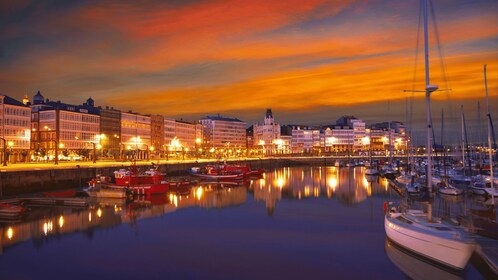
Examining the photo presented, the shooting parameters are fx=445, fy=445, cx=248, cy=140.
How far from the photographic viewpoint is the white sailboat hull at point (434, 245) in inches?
803

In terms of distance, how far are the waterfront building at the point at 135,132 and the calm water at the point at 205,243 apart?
95454 mm

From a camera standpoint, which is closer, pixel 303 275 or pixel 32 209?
pixel 303 275

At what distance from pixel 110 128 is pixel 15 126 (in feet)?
138

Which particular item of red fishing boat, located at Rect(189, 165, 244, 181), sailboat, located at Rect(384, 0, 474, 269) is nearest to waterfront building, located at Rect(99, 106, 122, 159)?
red fishing boat, located at Rect(189, 165, 244, 181)

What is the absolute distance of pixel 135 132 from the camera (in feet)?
492

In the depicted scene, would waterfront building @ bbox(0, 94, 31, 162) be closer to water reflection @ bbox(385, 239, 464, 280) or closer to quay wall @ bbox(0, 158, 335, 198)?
quay wall @ bbox(0, 158, 335, 198)

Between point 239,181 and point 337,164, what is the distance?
71.9m

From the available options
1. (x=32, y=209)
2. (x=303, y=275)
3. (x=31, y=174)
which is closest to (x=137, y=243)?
(x=303, y=275)

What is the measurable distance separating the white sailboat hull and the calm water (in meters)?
0.62

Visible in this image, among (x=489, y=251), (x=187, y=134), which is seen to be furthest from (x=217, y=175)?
(x=187, y=134)

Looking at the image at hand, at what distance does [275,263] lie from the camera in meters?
24.8

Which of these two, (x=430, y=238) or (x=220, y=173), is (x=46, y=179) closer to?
(x=220, y=173)

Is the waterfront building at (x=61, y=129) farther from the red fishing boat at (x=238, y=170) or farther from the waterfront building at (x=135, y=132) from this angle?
the red fishing boat at (x=238, y=170)

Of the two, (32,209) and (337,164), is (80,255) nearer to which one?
(32,209)
